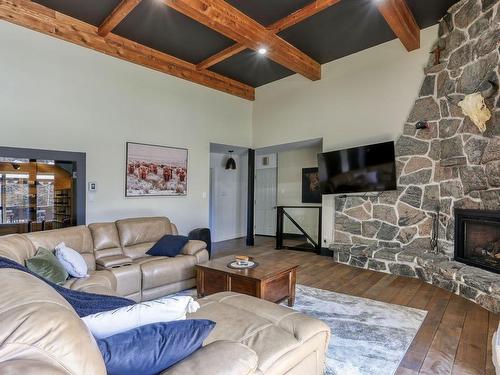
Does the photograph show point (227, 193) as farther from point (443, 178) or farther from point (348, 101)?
point (443, 178)

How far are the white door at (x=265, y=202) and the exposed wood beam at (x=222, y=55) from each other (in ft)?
11.1

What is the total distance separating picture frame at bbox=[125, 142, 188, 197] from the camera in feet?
15.9

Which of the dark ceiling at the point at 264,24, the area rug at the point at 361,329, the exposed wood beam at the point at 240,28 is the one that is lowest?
the area rug at the point at 361,329

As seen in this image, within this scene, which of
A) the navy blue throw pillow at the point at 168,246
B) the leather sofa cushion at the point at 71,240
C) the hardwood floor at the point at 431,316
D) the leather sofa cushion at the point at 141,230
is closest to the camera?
the hardwood floor at the point at 431,316

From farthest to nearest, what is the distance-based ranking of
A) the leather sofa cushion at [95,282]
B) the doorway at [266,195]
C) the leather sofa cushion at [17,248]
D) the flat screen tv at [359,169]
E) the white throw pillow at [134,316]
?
the doorway at [266,195] → the flat screen tv at [359,169] → the leather sofa cushion at [95,282] → the leather sofa cushion at [17,248] → the white throw pillow at [134,316]

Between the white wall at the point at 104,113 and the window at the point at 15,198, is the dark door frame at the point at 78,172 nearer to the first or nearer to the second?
the white wall at the point at 104,113

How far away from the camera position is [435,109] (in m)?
4.20

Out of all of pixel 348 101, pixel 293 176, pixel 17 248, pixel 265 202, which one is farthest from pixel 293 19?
pixel 265 202

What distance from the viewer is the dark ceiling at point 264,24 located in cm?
370

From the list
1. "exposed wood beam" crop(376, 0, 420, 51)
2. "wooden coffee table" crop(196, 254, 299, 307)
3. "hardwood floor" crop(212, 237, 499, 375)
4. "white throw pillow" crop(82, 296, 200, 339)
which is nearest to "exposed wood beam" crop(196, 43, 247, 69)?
"exposed wood beam" crop(376, 0, 420, 51)

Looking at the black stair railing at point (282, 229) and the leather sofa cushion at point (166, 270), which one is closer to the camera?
the leather sofa cushion at point (166, 270)

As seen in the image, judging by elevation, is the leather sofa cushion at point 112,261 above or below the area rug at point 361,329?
above

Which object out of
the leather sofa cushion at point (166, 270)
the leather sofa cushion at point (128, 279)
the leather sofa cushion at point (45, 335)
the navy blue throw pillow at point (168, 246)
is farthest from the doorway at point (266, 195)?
the leather sofa cushion at point (45, 335)

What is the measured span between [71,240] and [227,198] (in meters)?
4.39
